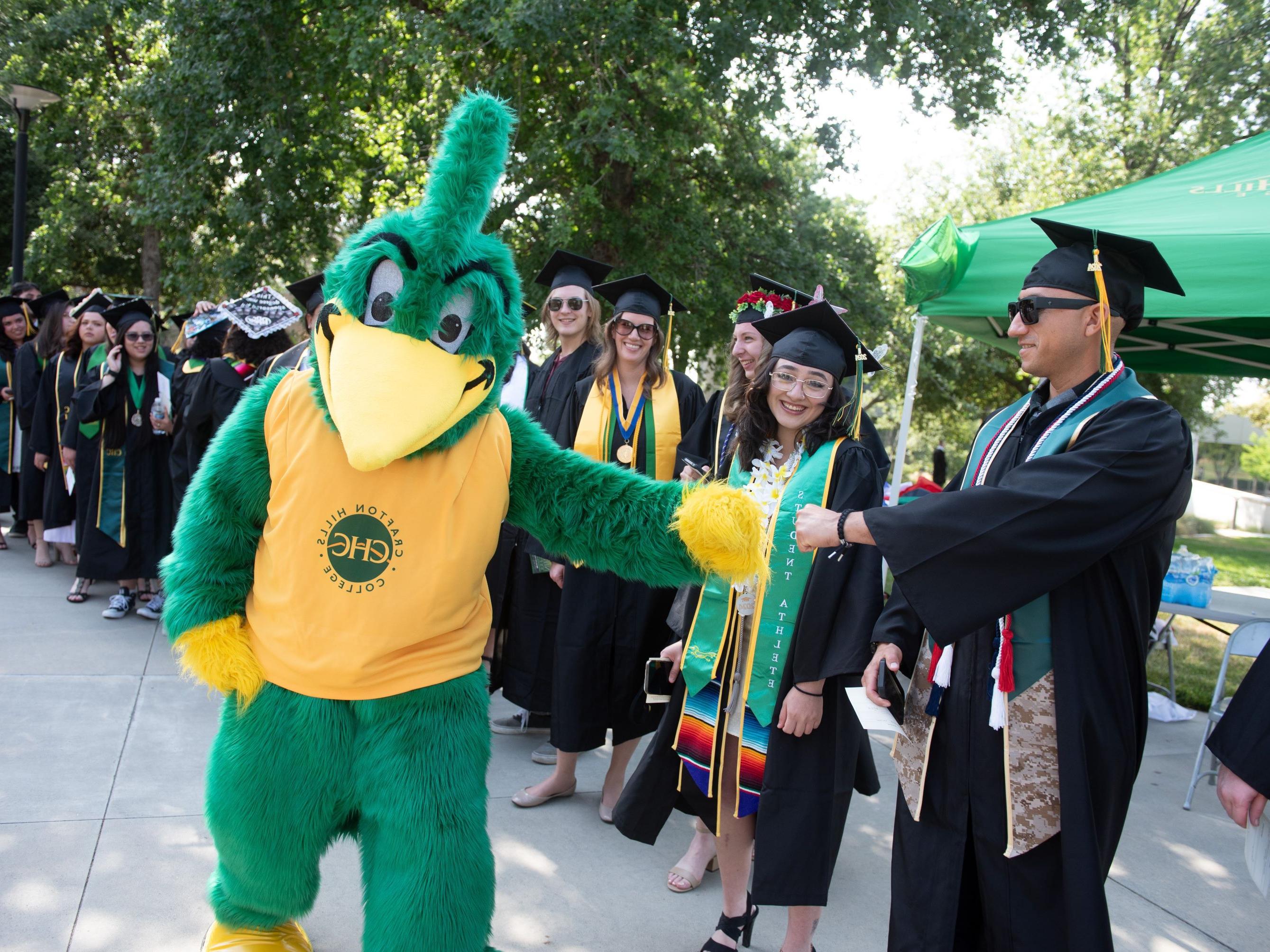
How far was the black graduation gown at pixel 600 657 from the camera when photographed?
4.01 metres

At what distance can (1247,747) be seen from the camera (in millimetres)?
2115

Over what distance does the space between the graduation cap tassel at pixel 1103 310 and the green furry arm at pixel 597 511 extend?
43.8 inches

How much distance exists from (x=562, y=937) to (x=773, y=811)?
90cm

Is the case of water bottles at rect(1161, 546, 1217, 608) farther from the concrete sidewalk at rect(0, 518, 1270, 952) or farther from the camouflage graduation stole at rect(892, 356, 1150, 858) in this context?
the camouflage graduation stole at rect(892, 356, 1150, 858)

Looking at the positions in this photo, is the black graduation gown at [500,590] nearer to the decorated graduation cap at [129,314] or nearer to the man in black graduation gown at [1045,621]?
the man in black graduation gown at [1045,621]

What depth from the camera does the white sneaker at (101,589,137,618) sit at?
6469mm

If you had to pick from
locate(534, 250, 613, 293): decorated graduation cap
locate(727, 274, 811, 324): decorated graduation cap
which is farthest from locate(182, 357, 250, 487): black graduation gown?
locate(727, 274, 811, 324): decorated graduation cap

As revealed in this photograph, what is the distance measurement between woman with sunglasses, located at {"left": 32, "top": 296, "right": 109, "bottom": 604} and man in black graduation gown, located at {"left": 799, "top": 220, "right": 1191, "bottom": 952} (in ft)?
20.3

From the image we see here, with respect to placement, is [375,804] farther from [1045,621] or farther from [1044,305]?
[1044,305]

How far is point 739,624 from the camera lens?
3.01 metres

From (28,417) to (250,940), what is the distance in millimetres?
7041

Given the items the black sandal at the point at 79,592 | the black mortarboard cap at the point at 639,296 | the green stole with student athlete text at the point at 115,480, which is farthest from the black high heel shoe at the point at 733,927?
the black sandal at the point at 79,592

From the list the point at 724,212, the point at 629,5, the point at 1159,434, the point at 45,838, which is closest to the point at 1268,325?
the point at 1159,434

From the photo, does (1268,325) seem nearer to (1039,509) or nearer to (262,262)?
(1039,509)
